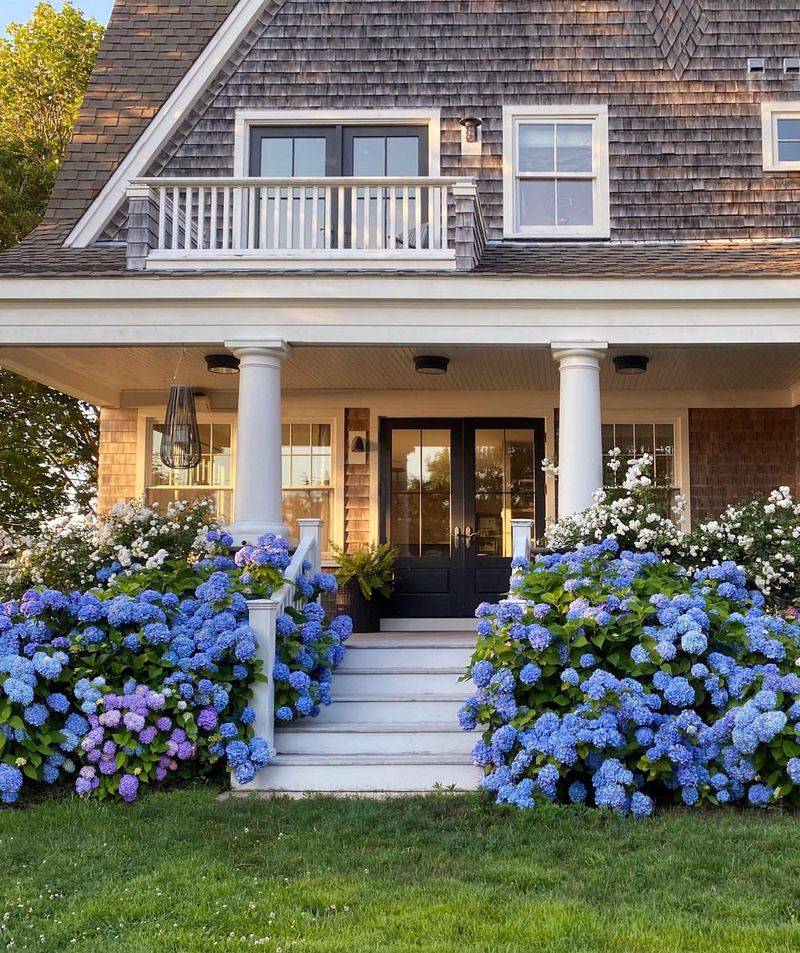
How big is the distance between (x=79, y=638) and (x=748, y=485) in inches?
286

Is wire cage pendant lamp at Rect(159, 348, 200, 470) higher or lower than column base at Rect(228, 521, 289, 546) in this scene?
higher

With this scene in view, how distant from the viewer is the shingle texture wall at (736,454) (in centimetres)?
1051

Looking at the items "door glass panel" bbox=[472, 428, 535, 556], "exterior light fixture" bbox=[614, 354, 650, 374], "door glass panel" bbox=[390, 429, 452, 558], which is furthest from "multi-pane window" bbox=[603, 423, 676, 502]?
"door glass panel" bbox=[390, 429, 452, 558]

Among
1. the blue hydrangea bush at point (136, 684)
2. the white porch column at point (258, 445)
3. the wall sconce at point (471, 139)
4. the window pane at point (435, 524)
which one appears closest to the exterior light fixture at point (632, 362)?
the window pane at point (435, 524)

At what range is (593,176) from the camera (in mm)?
10180

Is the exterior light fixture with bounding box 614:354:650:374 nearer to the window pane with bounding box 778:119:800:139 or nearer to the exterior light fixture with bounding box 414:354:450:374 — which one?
the exterior light fixture with bounding box 414:354:450:374

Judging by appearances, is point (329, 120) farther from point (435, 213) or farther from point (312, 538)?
point (312, 538)

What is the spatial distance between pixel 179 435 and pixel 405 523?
263 cm

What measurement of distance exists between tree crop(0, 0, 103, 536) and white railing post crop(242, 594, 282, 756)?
1137 centimetres

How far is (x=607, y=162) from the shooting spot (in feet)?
33.3

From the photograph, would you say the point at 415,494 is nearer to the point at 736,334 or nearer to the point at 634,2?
the point at 736,334

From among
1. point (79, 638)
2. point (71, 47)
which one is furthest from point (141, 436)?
point (71, 47)

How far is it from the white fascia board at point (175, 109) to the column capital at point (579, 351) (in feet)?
15.6

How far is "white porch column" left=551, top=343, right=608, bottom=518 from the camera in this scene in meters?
8.05
